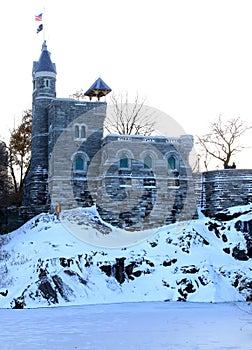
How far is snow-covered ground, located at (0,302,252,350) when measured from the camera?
23516 millimetres

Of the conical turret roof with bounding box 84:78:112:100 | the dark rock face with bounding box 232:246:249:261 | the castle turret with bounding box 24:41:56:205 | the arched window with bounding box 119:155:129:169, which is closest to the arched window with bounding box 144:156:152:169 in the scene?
the arched window with bounding box 119:155:129:169

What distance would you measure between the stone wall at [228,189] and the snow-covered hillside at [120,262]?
185cm

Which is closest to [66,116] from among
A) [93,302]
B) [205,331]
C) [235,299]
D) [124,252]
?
[124,252]

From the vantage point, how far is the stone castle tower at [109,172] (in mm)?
43219

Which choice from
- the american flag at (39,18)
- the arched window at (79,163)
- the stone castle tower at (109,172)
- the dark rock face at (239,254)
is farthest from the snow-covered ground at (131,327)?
the american flag at (39,18)

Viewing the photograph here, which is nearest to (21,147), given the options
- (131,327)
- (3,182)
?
(3,182)

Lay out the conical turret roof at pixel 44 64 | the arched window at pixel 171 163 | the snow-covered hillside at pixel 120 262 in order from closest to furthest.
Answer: the snow-covered hillside at pixel 120 262, the arched window at pixel 171 163, the conical turret roof at pixel 44 64

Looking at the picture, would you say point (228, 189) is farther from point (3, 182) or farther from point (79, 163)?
point (3, 182)

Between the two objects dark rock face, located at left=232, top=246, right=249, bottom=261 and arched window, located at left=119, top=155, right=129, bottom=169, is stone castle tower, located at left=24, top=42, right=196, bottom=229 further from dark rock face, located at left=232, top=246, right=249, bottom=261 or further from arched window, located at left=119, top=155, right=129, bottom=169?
dark rock face, located at left=232, top=246, right=249, bottom=261

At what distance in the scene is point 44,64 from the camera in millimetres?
46781

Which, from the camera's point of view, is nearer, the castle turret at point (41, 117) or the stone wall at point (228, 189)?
the stone wall at point (228, 189)

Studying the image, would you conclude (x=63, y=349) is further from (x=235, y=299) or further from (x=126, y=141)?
(x=126, y=141)

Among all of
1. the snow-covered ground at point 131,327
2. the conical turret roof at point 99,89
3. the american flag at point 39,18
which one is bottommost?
the snow-covered ground at point 131,327

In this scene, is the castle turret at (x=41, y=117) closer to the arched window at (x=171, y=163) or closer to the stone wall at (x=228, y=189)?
the arched window at (x=171, y=163)
